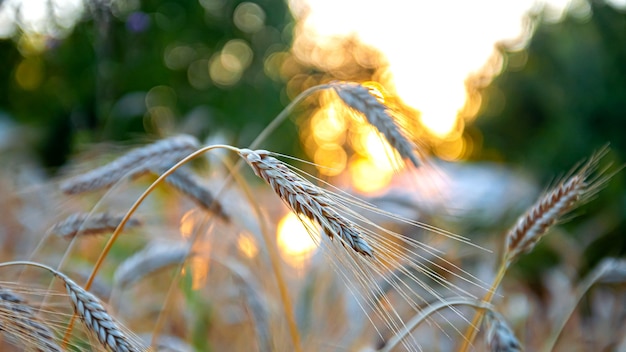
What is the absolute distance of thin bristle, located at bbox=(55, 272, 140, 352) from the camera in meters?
0.84

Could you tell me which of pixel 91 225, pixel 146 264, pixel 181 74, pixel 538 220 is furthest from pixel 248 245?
pixel 181 74

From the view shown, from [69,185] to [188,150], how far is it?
0.91ft

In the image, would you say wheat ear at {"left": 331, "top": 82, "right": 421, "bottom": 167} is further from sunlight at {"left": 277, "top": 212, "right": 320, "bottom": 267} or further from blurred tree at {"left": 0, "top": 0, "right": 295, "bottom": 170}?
blurred tree at {"left": 0, "top": 0, "right": 295, "bottom": 170}

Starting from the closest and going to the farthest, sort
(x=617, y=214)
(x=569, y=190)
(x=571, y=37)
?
(x=569, y=190) < (x=617, y=214) < (x=571, y=37)

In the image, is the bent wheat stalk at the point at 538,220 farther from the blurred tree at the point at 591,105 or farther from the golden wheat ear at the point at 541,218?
the blurred tree at the point at 591,105

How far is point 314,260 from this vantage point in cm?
241

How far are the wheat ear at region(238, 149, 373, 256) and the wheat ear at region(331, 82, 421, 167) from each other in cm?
36

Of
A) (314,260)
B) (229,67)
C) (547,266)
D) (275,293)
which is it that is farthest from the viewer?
(229,67)

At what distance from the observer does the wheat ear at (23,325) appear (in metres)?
0.85

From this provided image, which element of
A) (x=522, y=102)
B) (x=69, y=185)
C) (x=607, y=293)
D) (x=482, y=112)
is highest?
(x=482, y=112)

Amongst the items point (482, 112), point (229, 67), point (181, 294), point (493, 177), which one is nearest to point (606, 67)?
point (493, 177)

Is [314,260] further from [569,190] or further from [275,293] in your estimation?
[569,190]

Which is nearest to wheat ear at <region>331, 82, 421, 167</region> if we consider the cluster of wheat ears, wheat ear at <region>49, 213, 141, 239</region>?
the cluster of wheat ears

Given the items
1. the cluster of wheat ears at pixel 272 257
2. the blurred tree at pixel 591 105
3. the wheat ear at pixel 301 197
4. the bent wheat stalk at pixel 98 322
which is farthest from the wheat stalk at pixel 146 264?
the blurred tree at pixel 591 105
